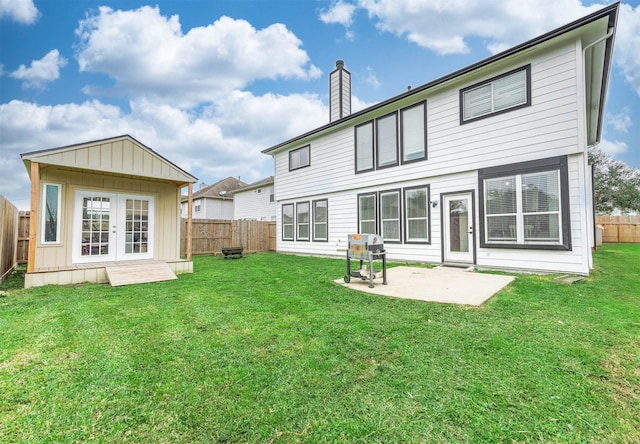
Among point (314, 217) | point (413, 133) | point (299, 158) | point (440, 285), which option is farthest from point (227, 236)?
point (440, 285)

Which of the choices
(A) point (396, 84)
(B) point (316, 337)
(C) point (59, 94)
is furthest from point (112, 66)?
(B) point (316, 337)

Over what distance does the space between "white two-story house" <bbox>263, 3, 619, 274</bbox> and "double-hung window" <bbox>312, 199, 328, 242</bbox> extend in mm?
147

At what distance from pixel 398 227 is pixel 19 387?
27.5 ft

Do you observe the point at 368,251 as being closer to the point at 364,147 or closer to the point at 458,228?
the point at 458,228

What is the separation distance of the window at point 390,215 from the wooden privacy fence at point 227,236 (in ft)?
23.5

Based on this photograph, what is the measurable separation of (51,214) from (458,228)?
10179 millimetres

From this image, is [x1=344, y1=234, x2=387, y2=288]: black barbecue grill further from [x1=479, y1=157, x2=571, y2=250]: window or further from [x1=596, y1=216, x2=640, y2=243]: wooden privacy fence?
[x1=596, y1=216, x2=640, y2=243]: wooden privacy fence

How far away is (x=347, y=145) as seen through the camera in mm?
10555

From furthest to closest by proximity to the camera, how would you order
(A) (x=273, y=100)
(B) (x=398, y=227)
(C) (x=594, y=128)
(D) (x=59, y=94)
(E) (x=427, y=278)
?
(A) (x=273, y=100), (C) (x=594, y=128), (D) (x=59, y=94), (B) (x=398, y=227), (E) (x=427, y=278)

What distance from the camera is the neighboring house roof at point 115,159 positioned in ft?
19.7

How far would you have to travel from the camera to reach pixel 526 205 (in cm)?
642

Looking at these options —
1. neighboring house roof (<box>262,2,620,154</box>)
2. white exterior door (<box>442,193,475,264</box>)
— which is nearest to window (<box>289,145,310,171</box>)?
neighboring house roof (<box>262,2,620,154</box>)

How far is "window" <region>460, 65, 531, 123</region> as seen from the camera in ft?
21.6

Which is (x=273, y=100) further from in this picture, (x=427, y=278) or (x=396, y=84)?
(x=427, y=278)
